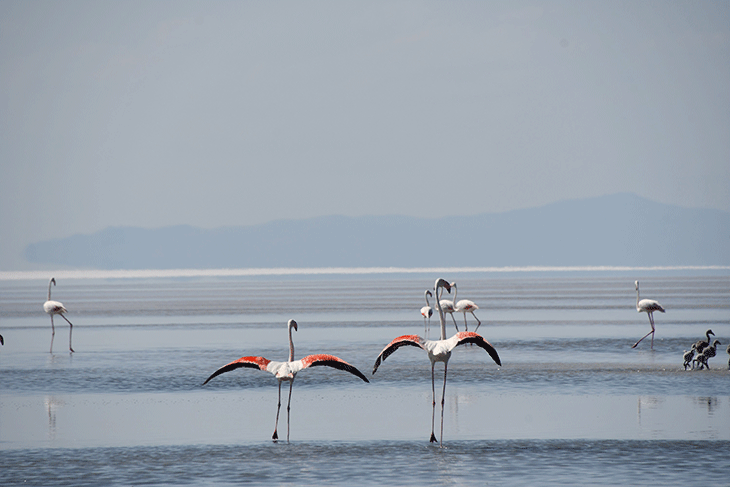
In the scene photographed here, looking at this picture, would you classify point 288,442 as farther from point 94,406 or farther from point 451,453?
point 94,406

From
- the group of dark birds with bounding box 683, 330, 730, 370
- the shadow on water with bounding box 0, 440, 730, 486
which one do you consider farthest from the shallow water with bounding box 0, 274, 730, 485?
the group of dark birds with bounding box 683, 330, 730, 370

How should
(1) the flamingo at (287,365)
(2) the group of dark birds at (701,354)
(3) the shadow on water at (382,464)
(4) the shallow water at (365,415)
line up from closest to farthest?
1. (3) the shadow on water at (382,464)
2. (4) the shallow water at (365,415)
3. (1) the flamingo at (287,365)
4. (2) the group of dark birds at (701,354)

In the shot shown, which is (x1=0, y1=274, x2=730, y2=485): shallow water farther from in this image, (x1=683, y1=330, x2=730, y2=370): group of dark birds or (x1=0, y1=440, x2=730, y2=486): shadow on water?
(x1=683, y1=330, x2=730, y2=370): group of dark birds

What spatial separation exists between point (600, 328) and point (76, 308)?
29224 millimetres

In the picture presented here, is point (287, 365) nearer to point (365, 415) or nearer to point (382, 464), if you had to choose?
point (382, 464)

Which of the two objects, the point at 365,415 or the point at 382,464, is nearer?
the point at 382,464

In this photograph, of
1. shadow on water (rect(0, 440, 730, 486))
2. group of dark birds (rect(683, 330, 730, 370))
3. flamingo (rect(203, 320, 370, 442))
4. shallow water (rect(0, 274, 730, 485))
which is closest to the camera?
shadow on water (rect(0, 440, 730, 486))

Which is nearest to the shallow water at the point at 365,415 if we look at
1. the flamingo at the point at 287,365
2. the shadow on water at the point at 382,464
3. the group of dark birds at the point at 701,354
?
the shadow on water at the point at 382,464

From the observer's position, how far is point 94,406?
15.2 m

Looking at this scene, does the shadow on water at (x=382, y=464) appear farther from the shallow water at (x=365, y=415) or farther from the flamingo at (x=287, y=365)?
the flamingo at (x=287, y=365)

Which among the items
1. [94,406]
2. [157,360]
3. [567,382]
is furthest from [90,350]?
[567,382]

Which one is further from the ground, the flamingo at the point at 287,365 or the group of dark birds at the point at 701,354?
the flamingo at the point at 287,365

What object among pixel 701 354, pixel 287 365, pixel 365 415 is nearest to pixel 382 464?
pixel 287 365

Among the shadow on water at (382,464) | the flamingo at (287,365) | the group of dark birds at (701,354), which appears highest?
the flamingo at (287,365)
